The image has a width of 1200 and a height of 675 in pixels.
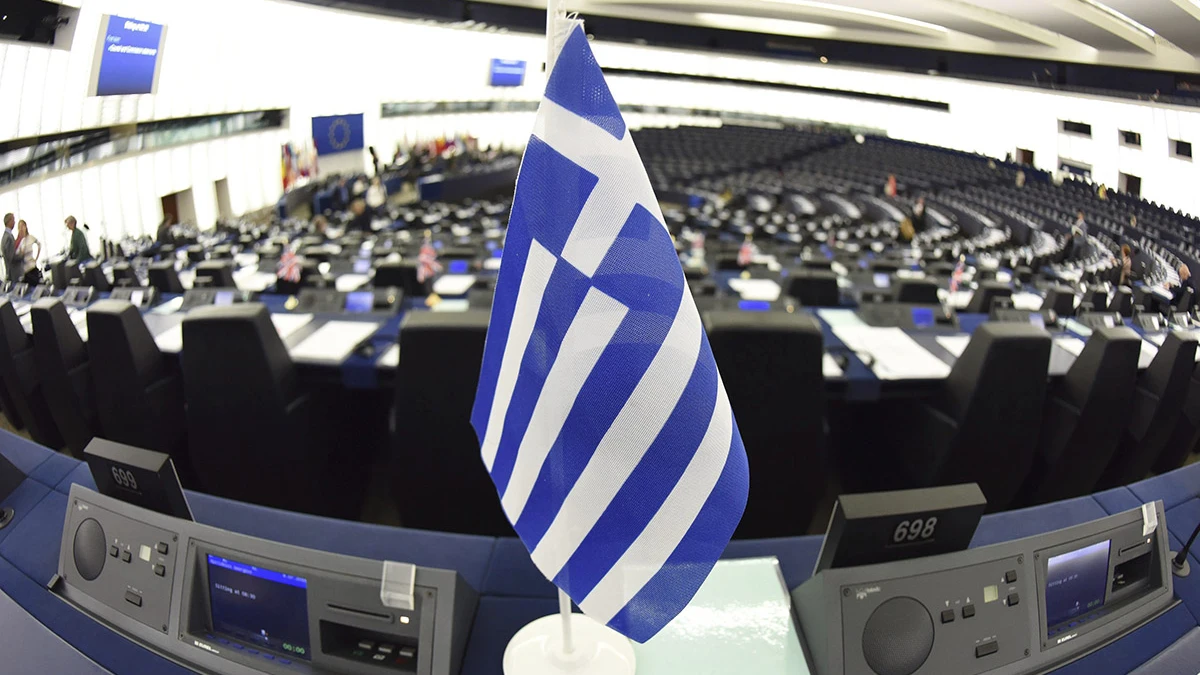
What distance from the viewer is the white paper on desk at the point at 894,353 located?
2.85 meters

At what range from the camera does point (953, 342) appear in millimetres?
3314

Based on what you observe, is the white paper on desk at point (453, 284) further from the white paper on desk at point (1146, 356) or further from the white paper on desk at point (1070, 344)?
the white paper on desk at point (1146, 356)

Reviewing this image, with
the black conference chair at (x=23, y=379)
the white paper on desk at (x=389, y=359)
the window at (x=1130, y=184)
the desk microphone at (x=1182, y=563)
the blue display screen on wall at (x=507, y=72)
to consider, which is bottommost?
the black conference chair at (x=23, y=379)

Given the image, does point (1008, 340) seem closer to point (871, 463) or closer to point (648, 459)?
point (871, 463)

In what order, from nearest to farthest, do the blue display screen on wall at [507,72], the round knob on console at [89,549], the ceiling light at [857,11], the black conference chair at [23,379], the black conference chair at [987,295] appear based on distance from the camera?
1. the round knob on console at [89,549]
2. the black conference chair at [23,379]
3. the black conference chair at [987,295]
4. the ceiling light at [857,11]
5. the blue display screen on wall at [507,72]

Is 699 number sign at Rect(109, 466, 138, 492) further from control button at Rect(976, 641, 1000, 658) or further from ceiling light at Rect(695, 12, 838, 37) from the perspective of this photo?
ceiling light at Rect(695, 12, 838, 37)

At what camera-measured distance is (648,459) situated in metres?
1.12

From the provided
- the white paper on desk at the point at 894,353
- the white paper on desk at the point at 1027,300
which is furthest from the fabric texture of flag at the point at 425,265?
the white paper on desk at the point at 1027,300

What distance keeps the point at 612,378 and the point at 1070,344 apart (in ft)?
10.7

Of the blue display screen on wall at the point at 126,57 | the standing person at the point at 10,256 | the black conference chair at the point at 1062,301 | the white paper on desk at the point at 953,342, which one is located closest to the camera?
the white paper on desk at the point at 953,342

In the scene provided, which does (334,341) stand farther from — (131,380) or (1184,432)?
(1184,432)

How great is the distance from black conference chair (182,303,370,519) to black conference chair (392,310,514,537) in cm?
56

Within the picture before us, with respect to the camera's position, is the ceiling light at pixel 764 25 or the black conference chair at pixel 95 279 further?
the ceiling light at pixel 764 25

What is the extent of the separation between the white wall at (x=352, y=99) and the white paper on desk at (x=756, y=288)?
6.97 m
